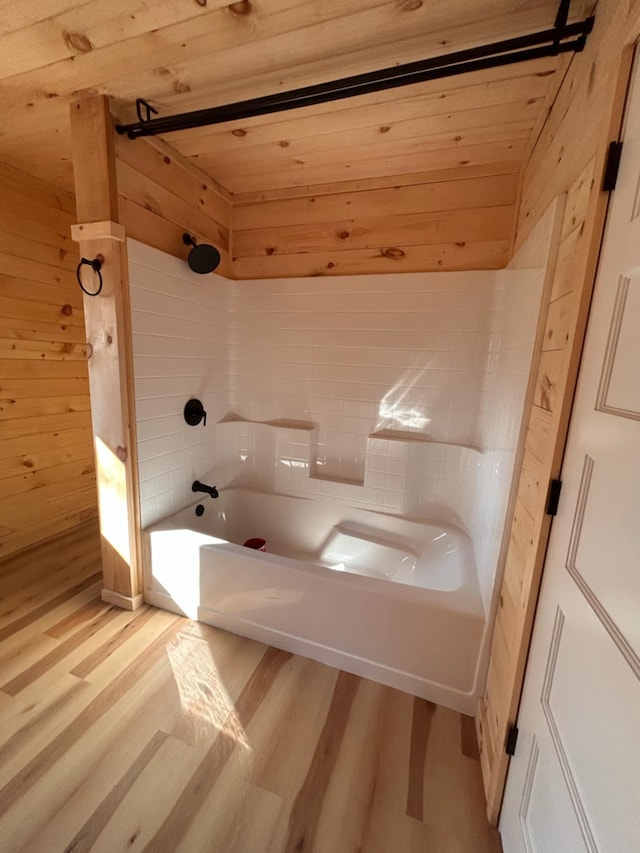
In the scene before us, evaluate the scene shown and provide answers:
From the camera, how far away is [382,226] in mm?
2020

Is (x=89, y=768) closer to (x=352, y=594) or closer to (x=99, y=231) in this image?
(x=352, y=594)

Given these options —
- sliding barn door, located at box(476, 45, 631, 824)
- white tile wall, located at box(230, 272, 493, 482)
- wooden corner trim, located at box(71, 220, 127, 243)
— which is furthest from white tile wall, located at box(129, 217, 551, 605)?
sliding barn door, located at box(476, 45, 631, 824)

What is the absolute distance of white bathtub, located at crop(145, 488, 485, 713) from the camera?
4.27ft

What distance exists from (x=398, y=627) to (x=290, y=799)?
23.7 inches

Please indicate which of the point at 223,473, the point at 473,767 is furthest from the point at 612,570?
the point at 223,473

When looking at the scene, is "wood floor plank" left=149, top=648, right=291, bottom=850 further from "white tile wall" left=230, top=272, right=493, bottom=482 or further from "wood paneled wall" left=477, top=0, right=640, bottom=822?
"white tile wall" left=230, top=272, right=493, bottom=482

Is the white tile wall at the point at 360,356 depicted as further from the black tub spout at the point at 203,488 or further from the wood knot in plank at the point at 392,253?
the black tub spout at the point at 203,488

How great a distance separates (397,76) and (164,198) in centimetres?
123

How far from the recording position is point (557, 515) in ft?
2.75

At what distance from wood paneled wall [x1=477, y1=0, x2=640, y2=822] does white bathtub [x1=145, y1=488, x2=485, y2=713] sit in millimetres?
167

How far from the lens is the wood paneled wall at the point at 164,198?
61.7 inches

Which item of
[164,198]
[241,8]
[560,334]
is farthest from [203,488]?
[241,8]

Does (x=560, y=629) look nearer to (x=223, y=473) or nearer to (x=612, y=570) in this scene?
(x=612, y=570)

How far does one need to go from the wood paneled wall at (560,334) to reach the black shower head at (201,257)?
1.56m
